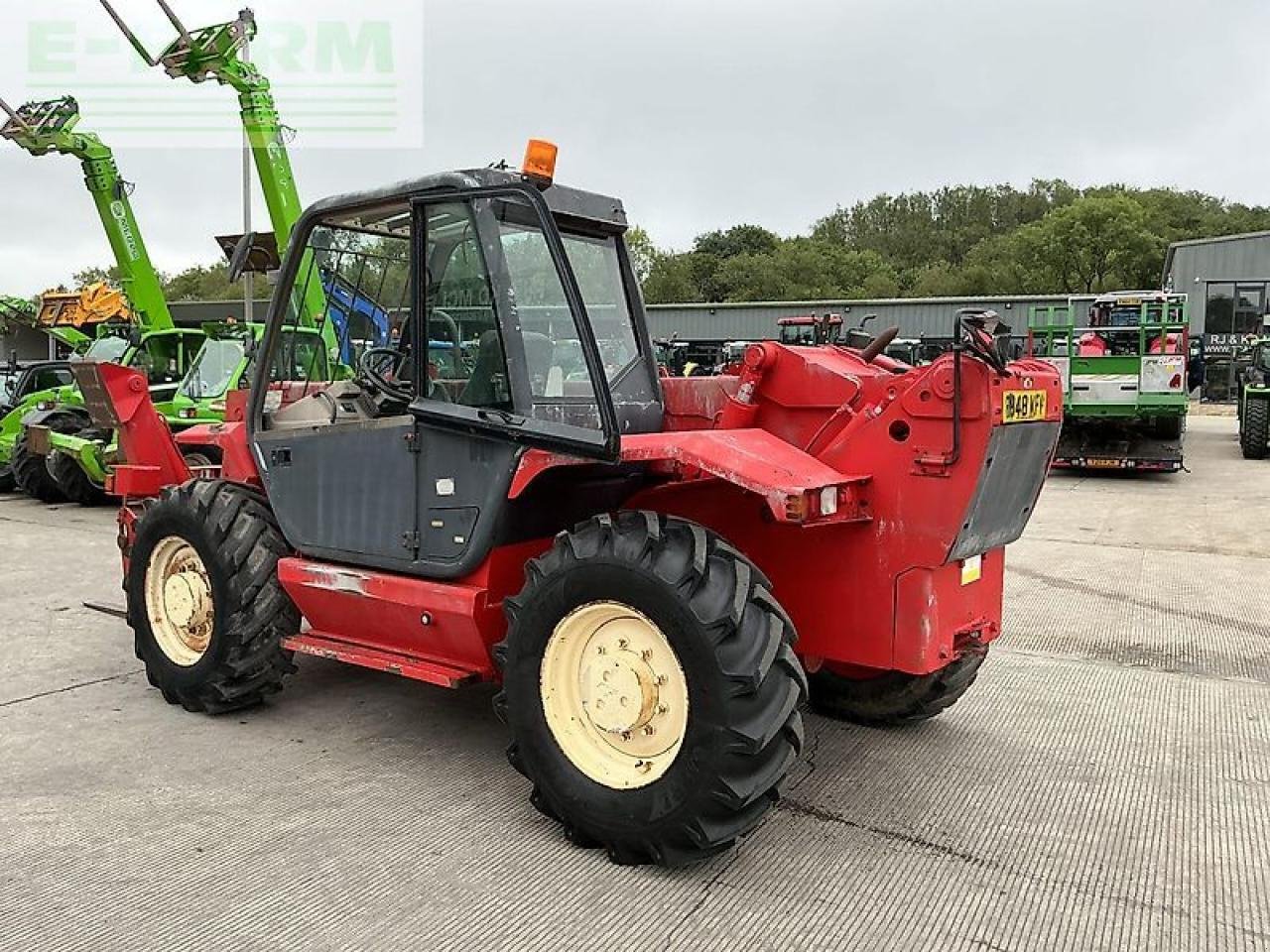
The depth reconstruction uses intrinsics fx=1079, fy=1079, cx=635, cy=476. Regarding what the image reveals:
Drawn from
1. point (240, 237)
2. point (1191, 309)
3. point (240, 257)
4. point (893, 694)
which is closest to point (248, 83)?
point (240, 237)

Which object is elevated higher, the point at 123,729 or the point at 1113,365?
the point at 1113,365

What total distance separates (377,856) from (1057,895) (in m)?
2.09

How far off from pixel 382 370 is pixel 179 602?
150 centimetres

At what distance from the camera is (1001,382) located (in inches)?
133

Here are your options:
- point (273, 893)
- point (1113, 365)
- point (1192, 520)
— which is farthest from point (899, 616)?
point (1113, 365)

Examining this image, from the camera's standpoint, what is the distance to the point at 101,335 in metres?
15.3

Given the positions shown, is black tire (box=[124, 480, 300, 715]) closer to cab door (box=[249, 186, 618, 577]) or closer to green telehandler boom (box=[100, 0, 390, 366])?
cab door (box=[249, 186, 618, 577])

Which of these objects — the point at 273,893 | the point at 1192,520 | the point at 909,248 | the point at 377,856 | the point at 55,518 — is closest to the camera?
the point at 273,893

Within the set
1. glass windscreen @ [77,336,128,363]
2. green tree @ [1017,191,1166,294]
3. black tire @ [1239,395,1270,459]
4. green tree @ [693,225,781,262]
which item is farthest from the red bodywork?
green tree @ [693,225,781,262]

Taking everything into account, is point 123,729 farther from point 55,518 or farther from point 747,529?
point 55,518

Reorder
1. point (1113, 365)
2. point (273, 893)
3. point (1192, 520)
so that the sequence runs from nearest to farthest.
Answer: point (273, 893)
point (1192, 520)
point (1113, 365)

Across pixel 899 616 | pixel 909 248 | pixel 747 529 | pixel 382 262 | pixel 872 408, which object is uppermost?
pixel 909 248

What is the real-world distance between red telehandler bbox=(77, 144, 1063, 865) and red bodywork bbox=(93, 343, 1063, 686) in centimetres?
1

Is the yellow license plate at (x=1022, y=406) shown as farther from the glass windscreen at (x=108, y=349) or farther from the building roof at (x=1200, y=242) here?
the building roof at (x=1200, y=242)
